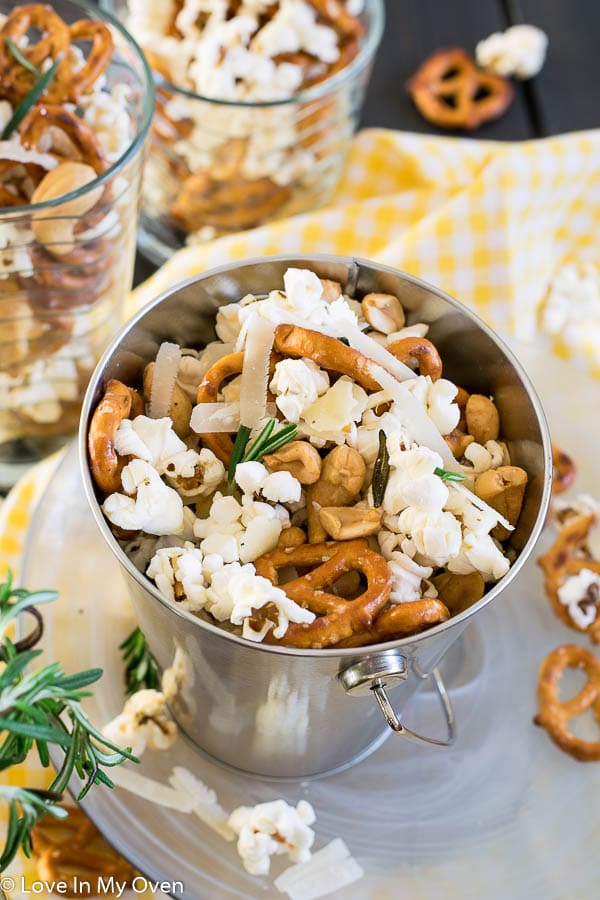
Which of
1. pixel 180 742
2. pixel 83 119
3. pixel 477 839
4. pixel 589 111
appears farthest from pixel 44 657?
pixel 589 111

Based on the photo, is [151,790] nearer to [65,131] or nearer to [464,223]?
[65,131]

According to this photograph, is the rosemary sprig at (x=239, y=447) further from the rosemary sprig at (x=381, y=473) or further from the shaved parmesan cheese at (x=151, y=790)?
the shaved parmesan cheese at (x=151, y=790)

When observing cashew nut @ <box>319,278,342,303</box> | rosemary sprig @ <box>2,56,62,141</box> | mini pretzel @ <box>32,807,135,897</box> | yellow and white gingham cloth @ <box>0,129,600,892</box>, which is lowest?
mini pretzel @ <box>32,807,135,897</box>

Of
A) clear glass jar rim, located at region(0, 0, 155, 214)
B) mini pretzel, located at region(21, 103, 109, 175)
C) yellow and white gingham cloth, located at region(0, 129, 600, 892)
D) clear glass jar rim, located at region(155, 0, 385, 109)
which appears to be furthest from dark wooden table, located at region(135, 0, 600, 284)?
mini pretzel, located at region(21, 103, 109, 175)

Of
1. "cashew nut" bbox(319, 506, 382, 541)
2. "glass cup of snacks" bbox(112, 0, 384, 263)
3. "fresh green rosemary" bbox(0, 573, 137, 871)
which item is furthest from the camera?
"glass cup of snacks" bbox(112, 0, 384, 263)

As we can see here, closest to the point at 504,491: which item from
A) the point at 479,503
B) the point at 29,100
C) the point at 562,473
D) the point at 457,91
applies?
the point at 479,503

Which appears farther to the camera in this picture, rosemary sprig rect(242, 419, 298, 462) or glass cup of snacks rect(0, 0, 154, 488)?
glass cup of snacks rect(0, 0, 154, 488)

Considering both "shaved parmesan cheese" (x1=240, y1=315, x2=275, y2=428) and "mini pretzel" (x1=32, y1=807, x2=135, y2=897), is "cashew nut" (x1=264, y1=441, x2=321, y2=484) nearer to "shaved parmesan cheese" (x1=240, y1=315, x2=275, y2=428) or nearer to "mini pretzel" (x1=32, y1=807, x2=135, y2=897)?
"shaved parmesan cheese" (x1=240, y1=315, x2=275, y2=428)

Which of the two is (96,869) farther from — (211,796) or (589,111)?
(589,111)
